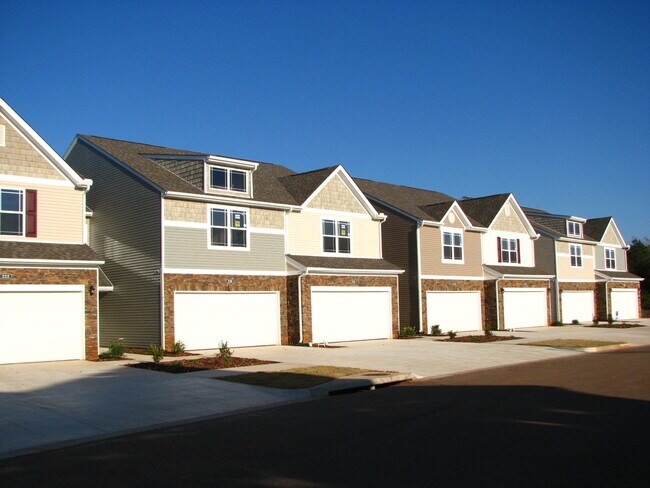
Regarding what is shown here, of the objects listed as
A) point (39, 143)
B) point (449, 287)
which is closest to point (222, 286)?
point (39, 143)

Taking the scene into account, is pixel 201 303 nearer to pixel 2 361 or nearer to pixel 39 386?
pixel 2 361

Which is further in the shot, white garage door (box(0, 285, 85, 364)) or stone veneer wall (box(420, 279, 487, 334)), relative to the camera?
stone veneer wall (box(420, 279, 487, 334))

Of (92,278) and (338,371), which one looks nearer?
(338,371)

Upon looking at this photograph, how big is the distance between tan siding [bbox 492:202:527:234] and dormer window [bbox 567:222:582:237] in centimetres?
621

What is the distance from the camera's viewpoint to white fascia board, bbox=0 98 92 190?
846 inches

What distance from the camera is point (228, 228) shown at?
26.7 metres

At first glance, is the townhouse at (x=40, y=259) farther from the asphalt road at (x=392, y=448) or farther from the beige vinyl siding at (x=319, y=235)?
the asphalt road at (x=392, y=448)

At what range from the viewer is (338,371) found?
1822 cm

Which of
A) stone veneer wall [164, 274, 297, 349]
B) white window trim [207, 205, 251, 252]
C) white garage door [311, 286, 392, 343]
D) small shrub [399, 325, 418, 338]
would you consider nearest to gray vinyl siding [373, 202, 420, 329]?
small shrub [399, 325, 418, 338]

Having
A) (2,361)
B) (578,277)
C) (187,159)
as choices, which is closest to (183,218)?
(187,159)

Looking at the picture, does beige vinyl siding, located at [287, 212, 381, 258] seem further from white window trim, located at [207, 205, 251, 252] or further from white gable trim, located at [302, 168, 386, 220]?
white window trim, located at [207, 205, 251, 252]

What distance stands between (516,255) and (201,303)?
23.8 metres

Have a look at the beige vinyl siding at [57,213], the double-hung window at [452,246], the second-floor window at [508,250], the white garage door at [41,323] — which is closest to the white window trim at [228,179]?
the beige vinyl siding at [57,213]

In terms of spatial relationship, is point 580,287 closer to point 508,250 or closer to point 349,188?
point 508,250
